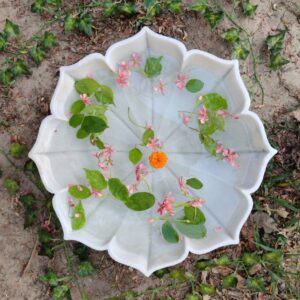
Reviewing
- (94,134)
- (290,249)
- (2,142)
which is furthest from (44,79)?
(290,249)

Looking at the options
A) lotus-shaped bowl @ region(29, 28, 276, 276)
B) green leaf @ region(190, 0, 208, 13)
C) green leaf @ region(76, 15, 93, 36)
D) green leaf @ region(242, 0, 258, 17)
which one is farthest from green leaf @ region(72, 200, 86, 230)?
green leaf @ region(242, 0, 258, 17)

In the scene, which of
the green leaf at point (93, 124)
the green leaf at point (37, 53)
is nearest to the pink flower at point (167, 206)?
the green leaf at point (93, 124)

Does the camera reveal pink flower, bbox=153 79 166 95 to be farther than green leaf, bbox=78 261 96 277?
No

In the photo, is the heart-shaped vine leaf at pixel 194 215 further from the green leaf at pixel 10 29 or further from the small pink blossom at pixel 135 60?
the green leaf at pixel 10 29

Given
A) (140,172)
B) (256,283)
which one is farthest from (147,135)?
(256,283)

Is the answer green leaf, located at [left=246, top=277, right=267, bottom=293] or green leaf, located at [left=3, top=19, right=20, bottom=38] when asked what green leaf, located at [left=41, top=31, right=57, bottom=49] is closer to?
green leaf, located at [left=3, top=19, right=20, bottom=38]

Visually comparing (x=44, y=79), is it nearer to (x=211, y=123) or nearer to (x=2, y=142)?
(x=2, y=142)
